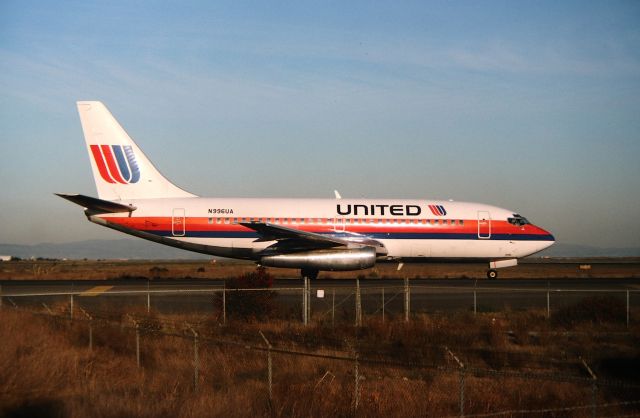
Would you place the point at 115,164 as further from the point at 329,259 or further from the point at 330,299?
the point at 330,299

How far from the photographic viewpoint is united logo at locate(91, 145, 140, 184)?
107 feet

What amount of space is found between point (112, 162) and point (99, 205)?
2.77 m

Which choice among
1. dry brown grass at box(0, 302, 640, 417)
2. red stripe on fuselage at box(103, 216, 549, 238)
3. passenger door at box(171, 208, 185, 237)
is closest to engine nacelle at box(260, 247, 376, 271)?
red stripe on fuselage at box(103, 216, 549, 238)

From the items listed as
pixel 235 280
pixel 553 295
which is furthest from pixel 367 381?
pixel 553 295

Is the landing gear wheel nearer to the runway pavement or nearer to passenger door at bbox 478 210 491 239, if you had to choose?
the runway pavement

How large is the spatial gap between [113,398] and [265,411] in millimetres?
2116

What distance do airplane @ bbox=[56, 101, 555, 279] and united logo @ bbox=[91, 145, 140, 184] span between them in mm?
48

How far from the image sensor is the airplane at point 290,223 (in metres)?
30.5

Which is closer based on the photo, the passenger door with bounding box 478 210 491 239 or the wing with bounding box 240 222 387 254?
the wing with bounding box 240 222 387 254

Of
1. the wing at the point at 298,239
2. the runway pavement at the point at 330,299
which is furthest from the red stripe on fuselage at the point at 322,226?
the runway pavement at the point at 330,299

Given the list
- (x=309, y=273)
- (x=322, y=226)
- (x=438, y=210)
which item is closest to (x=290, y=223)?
(x=322, y=226)

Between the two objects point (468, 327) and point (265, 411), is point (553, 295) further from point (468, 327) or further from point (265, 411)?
point (265, 411)

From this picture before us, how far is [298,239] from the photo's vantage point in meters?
30.2

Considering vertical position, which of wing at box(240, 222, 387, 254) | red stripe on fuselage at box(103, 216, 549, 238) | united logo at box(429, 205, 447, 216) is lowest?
wing at box(240, 222, 387, 254)
